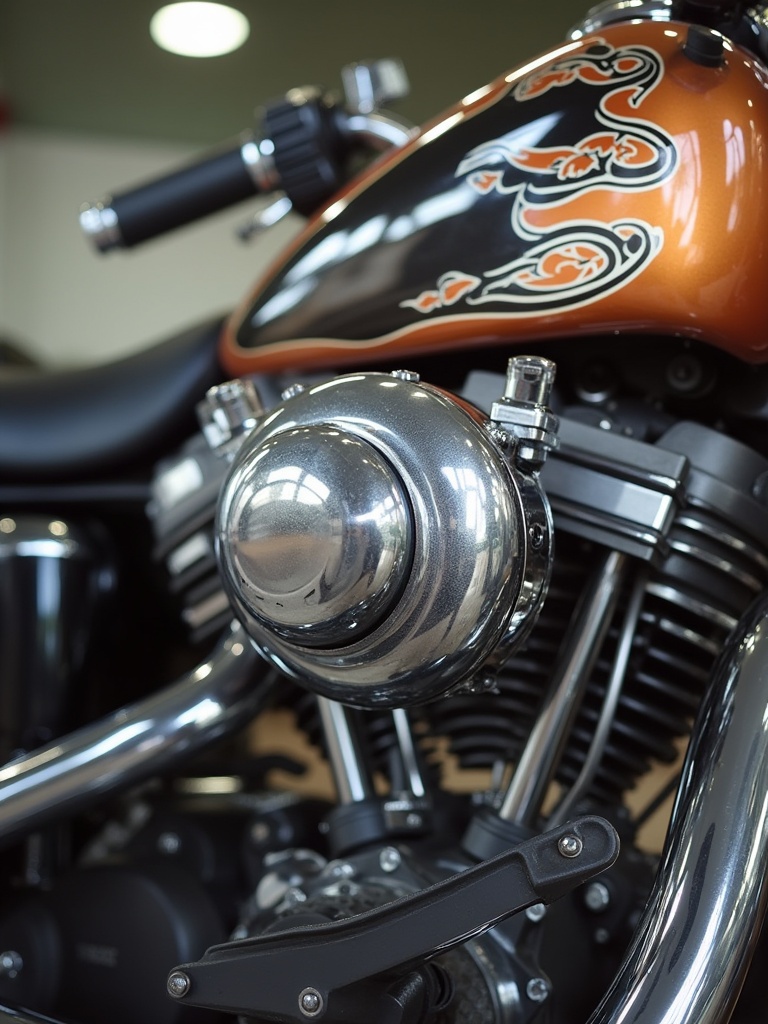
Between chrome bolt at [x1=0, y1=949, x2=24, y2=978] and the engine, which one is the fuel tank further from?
chrome bolt at [x1=0, y1=949, x2=24, y2=978]

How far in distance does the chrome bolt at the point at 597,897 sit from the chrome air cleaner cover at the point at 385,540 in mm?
177

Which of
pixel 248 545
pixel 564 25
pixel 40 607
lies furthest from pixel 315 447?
pixel 564 25

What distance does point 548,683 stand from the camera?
0.56 metres

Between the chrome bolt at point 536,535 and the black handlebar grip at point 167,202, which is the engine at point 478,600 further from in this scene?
the black handlebar grip at point 167,202

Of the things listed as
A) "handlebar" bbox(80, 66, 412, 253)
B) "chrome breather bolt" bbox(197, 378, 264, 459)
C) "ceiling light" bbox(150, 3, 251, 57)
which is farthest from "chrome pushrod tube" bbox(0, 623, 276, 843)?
"ceiling light" bbox(150, 3, 251, 57)

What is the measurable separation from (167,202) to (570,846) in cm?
60

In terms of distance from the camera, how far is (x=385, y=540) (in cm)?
43

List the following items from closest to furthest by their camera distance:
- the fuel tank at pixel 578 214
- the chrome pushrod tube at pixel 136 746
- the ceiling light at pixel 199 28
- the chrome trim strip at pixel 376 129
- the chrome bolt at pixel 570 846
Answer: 1. the chrome bolt at pixel 570 846
2. the fuel tank at pixel 578 214
3. the chrome pushrod tube at pixel 136 746
4. the chrome trim strip at pixel 376 129
5. the ceiling light at pixel 199 28

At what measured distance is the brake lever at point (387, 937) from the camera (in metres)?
0.39

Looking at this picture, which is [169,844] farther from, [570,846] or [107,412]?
[570,846]

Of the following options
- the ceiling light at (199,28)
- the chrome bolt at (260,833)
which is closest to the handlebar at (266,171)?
the chrome bolt at (260,833)

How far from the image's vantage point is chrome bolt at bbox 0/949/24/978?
2.28 feet

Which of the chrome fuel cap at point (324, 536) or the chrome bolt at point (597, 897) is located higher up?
the chrome fuel cap at point (324, 536)

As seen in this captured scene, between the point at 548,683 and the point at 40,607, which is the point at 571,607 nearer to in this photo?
the point at 548,683
